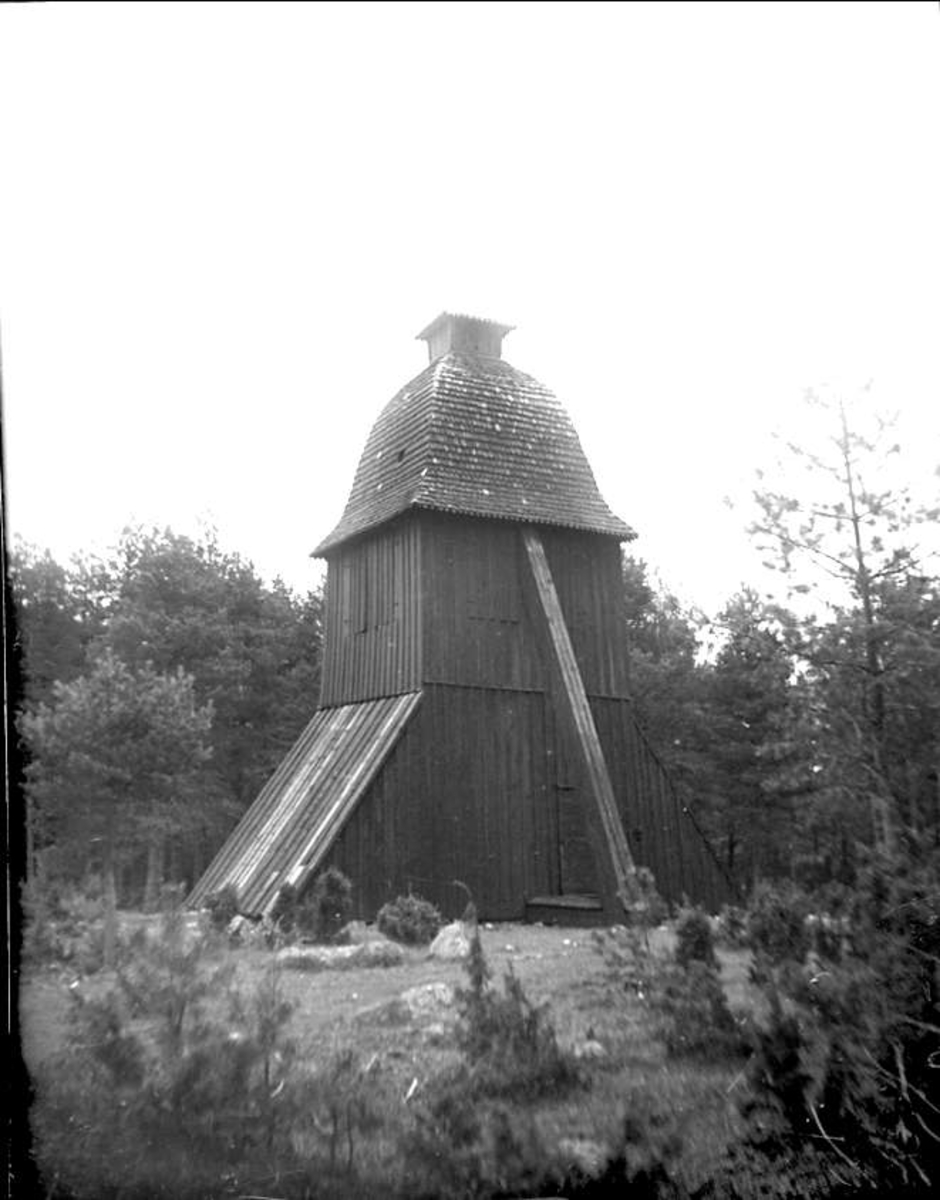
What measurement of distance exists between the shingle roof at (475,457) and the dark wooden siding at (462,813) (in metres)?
0.84

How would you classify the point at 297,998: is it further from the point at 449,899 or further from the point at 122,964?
the point at 449,899

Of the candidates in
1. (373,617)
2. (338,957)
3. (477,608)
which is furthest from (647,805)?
(338,957)

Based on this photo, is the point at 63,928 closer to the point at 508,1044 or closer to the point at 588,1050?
the point at 508,1044

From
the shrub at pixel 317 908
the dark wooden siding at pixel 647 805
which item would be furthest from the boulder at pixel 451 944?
the dark wooden siding at pixel 647 805

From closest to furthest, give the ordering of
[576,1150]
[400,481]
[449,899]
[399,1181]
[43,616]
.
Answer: [399,1181], [576,1150], [43,616], [449,899], [400,481]

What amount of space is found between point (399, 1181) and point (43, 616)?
5.52ft

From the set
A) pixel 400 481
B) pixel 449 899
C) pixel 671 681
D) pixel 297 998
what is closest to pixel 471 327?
pixel 400 481

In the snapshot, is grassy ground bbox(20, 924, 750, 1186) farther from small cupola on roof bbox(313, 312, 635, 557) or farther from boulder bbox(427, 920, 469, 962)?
small cupola on roof bbox(313, 312, 635, 557)

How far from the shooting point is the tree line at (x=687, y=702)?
2371 millimetres

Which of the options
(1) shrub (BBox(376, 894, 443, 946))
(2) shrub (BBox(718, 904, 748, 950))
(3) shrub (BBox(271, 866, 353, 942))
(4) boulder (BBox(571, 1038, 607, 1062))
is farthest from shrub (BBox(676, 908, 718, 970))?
(3) shrub (BBox(271, 866, 353, 942))

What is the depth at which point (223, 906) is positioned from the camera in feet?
8.91

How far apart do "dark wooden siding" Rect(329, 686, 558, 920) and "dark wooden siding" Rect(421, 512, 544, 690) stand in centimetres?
14

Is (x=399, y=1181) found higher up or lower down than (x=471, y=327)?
lower down

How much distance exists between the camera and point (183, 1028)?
7.24ft
